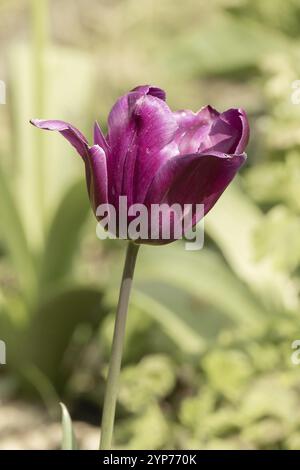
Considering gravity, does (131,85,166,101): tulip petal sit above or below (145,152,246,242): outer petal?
above

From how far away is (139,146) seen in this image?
83 cm

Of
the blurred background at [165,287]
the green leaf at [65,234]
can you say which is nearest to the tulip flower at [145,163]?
the blurred background at [165,287]

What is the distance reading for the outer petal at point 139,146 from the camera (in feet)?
2.70

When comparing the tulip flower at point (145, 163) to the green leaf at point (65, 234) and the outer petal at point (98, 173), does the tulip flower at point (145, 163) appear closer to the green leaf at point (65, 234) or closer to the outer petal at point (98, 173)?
the outer petal at point (98, 173)

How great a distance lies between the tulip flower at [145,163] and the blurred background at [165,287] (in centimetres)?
68

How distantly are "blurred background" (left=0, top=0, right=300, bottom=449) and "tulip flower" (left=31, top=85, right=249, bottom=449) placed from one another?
0.68 metres

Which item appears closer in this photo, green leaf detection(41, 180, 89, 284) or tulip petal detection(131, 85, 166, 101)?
tulip petal detection(131, 85, 166, 101)

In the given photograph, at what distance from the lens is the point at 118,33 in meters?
4.05

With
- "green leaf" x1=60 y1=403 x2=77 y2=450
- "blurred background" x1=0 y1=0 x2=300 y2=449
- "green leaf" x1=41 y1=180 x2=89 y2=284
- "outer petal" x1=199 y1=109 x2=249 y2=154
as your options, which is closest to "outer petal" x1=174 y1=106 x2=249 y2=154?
"outer petal" x1=199 y1=109 x2=249 y2=154

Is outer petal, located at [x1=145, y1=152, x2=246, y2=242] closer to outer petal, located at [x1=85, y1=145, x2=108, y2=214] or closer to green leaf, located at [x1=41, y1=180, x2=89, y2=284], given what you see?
outer petal, located at [x1=85, y1=145, x2=108, y2=214]

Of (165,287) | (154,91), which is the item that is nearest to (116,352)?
(154,91)

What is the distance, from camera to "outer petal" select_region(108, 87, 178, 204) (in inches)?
32.4

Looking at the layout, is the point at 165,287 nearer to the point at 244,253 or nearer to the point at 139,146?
the point at 244,253

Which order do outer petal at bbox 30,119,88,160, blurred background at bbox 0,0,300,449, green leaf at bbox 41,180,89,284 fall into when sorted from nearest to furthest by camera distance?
1. outer petal at bbox 30,119,88,160
2. blurred background at bbox 0,0,300,449
3. green leaf at bbox 41,180,89,284
